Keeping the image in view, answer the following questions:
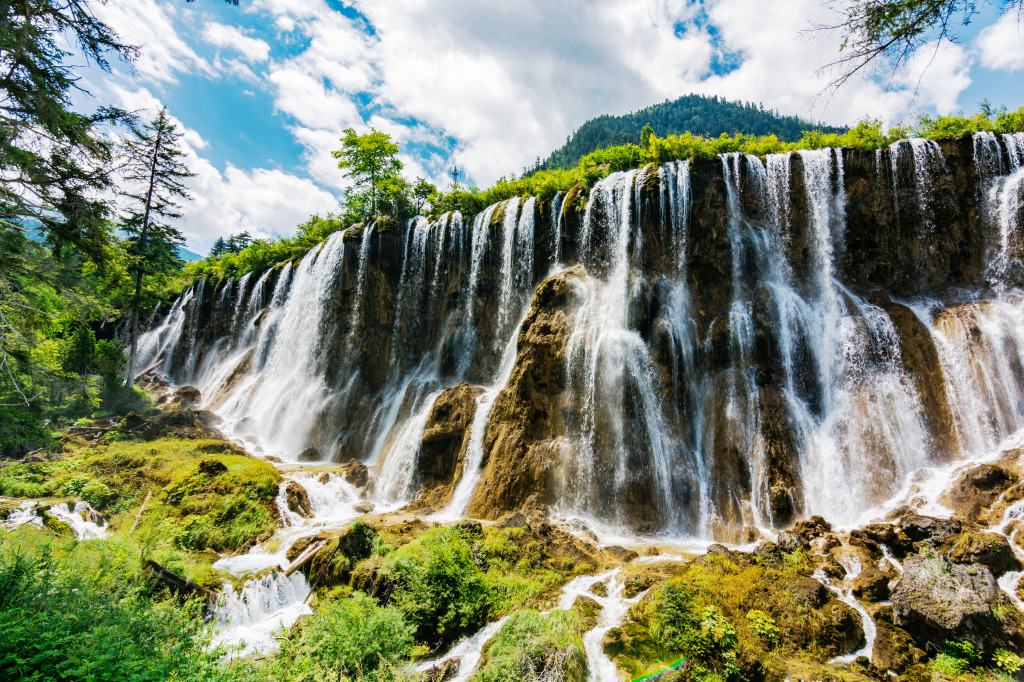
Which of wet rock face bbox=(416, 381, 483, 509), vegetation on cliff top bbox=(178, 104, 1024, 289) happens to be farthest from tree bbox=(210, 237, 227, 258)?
wet rock face bbox=(416, 381, 483, 509)

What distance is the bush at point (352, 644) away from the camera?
5.13m

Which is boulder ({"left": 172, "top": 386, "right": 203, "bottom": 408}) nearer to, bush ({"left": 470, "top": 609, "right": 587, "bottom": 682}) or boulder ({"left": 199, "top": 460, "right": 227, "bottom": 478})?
boulder ({"left": 199, "top": 460, "right": 227, "bottom": 478})

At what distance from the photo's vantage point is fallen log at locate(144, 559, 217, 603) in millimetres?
6641

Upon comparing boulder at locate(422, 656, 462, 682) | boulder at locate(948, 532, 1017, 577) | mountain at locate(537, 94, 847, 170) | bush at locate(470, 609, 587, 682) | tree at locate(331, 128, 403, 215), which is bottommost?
boulder at locate(422, 656, 462, 682)

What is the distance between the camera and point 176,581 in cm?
681

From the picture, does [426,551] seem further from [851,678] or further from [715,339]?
[715,339]

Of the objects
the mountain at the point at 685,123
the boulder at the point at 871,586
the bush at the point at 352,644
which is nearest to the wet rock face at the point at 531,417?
the bush at the point at 352,644

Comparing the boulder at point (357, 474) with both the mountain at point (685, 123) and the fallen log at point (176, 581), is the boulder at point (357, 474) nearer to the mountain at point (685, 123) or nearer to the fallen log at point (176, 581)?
the fallen log at point (176, 581)

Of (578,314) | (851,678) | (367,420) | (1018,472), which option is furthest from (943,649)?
(367,420)

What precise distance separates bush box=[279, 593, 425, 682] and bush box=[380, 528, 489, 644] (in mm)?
448

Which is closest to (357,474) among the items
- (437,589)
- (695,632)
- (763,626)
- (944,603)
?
→ (437,589)

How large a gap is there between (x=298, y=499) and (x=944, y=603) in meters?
14.5

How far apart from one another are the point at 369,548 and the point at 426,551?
1260 mm

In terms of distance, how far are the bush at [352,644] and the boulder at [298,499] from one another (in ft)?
22.9
